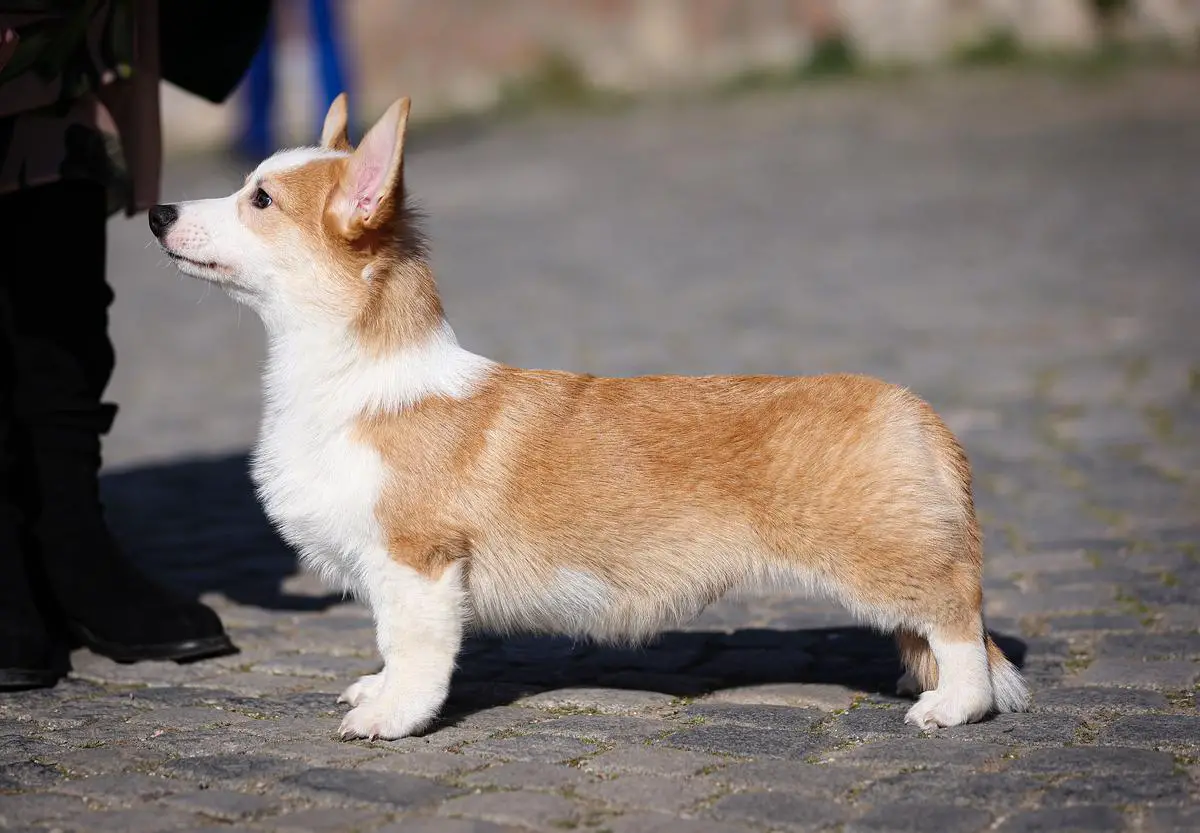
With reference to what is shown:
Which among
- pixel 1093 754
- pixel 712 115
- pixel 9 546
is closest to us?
pixel 1093 754

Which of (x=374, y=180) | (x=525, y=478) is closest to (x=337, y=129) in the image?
(x=374, y=180)

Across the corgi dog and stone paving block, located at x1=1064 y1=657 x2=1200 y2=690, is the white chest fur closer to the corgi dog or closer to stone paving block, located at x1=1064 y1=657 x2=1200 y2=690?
the corgi dog

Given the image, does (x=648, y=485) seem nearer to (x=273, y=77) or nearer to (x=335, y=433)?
(x=335, y=433)

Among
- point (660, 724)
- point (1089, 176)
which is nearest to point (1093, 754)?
point (660, 724)

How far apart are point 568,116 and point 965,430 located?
1704 cm

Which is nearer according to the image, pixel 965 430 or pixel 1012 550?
pixel 1012 550

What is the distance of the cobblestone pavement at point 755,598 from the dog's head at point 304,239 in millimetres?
1102

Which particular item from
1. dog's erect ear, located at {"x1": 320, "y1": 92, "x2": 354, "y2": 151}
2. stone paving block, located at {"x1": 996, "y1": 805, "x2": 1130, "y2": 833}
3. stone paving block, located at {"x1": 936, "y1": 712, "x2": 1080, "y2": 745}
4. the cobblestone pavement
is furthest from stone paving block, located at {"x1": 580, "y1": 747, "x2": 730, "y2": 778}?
dog's erect ear, located at {"x1": 320, "y1": 92, "x2": 354, "y2": 151}

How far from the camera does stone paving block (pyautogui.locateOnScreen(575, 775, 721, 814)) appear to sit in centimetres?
320

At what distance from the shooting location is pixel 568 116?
76.8ft

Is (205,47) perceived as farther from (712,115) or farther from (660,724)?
(712,115)

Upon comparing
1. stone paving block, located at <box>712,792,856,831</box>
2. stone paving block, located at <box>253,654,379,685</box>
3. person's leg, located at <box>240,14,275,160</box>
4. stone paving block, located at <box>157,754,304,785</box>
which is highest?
person's leg, located at <box>240,14,275,160</box>

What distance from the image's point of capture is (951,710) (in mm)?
3658

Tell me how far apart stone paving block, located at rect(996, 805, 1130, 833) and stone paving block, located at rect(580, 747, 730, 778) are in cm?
69
